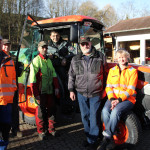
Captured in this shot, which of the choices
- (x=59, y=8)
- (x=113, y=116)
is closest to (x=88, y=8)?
(x=59, y=8)

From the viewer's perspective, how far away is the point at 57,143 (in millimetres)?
3420

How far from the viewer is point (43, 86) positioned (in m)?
3.49

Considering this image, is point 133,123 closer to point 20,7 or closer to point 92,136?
point 92,136

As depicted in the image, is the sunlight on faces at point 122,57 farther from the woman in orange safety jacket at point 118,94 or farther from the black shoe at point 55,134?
the black shoe at point 55,134

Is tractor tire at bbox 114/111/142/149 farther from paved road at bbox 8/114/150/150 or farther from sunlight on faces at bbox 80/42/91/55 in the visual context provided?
sunlight on faces at bbox 80/42/91/55

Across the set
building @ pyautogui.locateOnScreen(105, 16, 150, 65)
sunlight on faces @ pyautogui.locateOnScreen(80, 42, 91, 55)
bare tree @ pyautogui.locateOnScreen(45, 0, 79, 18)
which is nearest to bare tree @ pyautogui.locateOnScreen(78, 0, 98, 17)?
bare tree @ pyautogui.locateOnScreen(45, 0, 79, 18)

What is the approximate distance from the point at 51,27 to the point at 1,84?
2.12 m

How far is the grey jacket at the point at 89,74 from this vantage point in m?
3.06

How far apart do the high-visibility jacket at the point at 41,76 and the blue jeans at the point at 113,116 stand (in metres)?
1.19

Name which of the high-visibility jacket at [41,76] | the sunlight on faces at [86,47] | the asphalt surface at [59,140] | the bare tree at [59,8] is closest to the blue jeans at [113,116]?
the asphalt surface at [59,140]

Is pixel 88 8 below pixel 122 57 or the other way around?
the other way around

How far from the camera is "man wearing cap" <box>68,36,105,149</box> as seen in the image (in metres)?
3.07

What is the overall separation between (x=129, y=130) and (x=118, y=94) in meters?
0.58

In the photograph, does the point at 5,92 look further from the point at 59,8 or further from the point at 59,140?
the point at 59,8
